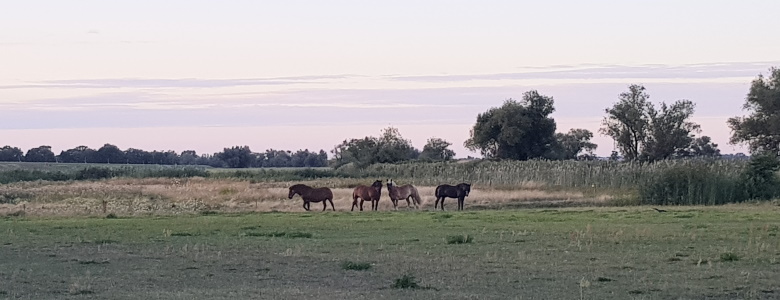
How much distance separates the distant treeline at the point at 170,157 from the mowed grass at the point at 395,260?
396 feet

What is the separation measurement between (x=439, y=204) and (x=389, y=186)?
202 inches

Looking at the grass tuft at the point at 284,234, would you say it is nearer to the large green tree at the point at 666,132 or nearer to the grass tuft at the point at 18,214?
the grass tuft at the point at 18,214

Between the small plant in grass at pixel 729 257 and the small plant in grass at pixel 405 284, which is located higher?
the small plant in grass at pixel 729 257

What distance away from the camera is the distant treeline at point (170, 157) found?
153000 mm

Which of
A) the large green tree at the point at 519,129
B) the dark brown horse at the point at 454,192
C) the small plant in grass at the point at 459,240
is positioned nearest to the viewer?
the small plant in grass at the point at 459,240

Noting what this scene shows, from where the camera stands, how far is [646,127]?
89.8 metres

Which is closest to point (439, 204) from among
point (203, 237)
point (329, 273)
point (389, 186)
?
point (389, 186)

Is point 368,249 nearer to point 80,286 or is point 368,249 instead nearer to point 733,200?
point 80,286

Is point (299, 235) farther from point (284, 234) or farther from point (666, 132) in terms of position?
point (666, 132)

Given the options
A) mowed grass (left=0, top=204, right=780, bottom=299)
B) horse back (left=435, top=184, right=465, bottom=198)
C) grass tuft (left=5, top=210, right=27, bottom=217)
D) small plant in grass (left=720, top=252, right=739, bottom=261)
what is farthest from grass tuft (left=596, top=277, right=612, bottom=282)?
grass tuft (left=5, top=210, right=27, bottom=217)

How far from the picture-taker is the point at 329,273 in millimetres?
17234

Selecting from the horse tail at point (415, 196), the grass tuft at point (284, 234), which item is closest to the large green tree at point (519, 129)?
the horse tail at point (415, 196)

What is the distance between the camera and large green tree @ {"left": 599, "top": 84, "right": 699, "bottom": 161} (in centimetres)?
8950

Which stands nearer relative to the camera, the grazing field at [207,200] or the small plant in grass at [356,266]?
the small plant in grass at [356,266]
